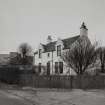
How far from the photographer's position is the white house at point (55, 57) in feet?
95.4

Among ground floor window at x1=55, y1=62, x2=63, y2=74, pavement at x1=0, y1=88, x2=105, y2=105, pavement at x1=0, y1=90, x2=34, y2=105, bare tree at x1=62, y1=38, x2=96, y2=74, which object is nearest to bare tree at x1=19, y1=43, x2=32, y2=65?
ground floor window at x1=55, y1=62, x2=63, y2=74

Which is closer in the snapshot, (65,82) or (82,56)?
(65,82)

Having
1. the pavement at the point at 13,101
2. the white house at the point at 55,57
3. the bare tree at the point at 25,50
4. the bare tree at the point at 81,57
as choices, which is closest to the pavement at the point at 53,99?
the pavement at the point at 13,101

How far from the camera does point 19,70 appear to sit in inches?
899

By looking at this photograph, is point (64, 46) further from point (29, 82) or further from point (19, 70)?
point (29, 82)

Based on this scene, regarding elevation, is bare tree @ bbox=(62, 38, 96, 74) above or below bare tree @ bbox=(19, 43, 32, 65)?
below

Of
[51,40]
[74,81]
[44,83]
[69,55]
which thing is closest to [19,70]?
[44,83]

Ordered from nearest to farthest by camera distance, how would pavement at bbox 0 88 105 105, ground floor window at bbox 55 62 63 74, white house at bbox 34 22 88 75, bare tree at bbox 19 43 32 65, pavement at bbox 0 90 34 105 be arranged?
1. pavement at bbox 0 90 34 105
2. pavement at bbox 0 88 105 105
3. white house at bbox 34 22 88 75
4. ground floor window at bbox 55 62 63 74
5. bare tree at bbox 19 43 32 65

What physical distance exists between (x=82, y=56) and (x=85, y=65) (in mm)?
1226

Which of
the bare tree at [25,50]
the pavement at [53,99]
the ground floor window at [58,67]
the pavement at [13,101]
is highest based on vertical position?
the bare tree at [25,50]

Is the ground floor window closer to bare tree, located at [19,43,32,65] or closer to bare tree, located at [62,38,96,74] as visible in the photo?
bare tree, located at [62,38,96,74]

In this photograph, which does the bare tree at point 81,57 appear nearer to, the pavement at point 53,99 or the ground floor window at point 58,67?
the ground floor window at point 58,67

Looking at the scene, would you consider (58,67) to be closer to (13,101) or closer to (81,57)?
(81,57)

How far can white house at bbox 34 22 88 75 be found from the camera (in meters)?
29.1
